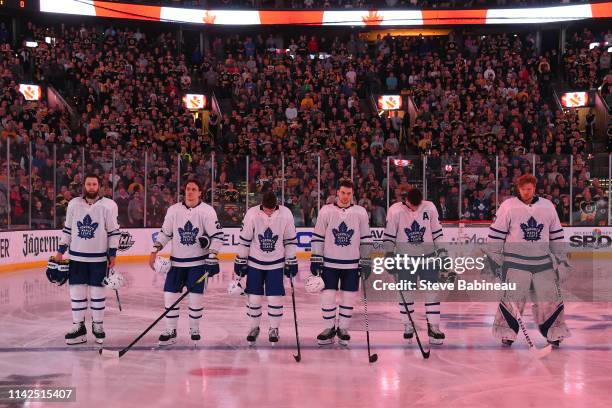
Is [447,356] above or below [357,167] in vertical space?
below

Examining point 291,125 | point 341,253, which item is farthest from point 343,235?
point 291,125

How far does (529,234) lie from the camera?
342 inches

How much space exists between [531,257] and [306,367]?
264cm

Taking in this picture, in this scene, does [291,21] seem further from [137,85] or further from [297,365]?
[297,365]

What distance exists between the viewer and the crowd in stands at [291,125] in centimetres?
1877

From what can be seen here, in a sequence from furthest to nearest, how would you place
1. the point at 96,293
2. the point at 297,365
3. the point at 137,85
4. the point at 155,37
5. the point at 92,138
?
the point at 155,37, the point at 137,85, the point at 92,138, the point at 96,293, the point at 297,365

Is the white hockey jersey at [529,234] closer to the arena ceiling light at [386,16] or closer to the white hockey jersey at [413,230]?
the white hockey jersey at [413,230]

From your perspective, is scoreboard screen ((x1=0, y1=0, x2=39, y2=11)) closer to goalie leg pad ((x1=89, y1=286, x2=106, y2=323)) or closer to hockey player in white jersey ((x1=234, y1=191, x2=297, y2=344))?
goalie leg pad ((x1=89, y1=286, x2=106, y2=323))

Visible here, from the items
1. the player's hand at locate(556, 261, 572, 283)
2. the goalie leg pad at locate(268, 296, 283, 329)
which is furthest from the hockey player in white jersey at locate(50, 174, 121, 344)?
the player's hand at locate(556, 261, 572, 283)

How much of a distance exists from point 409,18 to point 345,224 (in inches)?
949

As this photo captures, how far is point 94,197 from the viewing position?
8.94m

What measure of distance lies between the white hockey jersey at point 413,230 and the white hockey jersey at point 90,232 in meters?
2.94

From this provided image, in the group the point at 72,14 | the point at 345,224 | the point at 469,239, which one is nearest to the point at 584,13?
the point at 469,239

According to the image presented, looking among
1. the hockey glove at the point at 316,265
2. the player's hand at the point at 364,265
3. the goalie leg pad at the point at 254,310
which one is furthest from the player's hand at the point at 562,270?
the goalie leg pad at the point at 254,310
